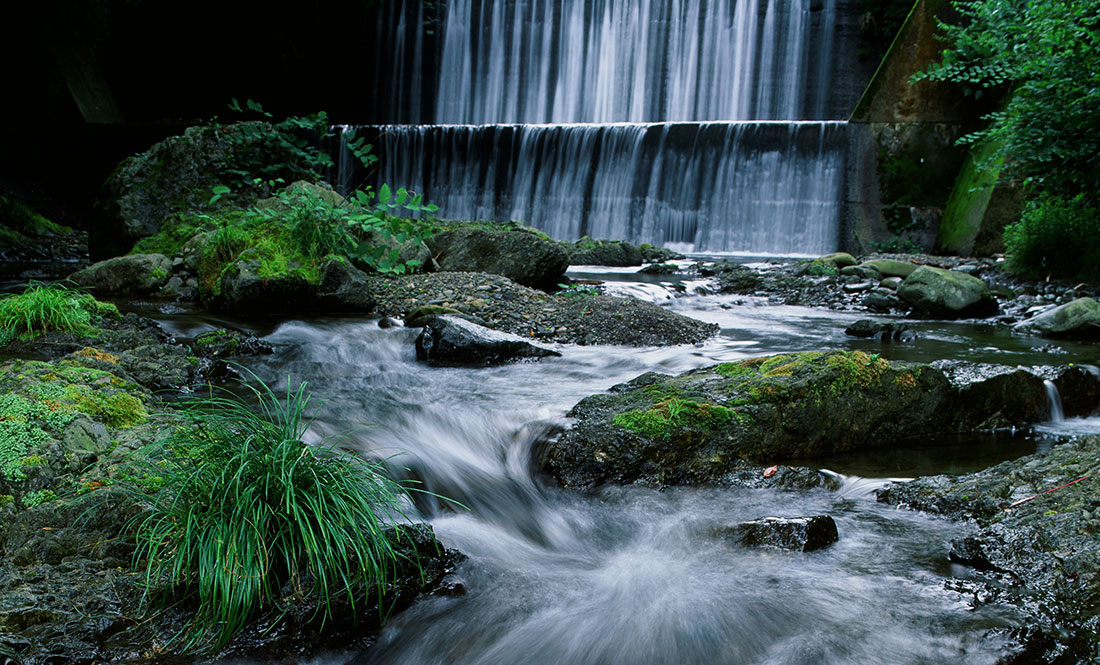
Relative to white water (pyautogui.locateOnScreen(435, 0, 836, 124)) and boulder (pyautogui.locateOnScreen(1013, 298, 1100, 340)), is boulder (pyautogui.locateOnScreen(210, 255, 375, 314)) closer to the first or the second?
boulder (pyautogui.locateOnScreen(1013, 298, 1100, 340))

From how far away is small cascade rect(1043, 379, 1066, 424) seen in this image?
468cm

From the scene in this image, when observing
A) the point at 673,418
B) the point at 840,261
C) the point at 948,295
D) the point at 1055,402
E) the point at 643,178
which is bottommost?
the point at 673,418

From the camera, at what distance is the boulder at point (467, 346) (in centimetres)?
605

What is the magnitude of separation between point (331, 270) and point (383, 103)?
16.7 metres

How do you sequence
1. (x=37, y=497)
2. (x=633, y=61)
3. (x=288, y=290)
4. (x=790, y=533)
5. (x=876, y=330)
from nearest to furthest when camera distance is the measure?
(x=37, y=497)
(x=790, y=533)
(x=288, y=290)
(x=876, y=330)
(x=633, y=61)

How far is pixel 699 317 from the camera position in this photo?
8.71 m

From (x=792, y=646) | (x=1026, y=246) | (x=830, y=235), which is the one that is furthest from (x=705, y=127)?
(x=792, y=646)

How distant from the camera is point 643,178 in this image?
53.1 ft

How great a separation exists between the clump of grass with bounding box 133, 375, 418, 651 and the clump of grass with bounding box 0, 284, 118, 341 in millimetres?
2985

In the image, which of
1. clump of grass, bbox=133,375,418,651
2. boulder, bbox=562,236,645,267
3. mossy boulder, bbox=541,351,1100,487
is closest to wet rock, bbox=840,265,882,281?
boulder, bbox=562,236,645,267

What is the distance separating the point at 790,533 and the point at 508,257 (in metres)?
6.50

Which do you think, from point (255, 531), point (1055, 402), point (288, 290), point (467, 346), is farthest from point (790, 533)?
point (288, 290)

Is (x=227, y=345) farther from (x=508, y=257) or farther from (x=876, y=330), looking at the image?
(x=876, y=330)

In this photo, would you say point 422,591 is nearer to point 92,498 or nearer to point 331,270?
point 92,498
